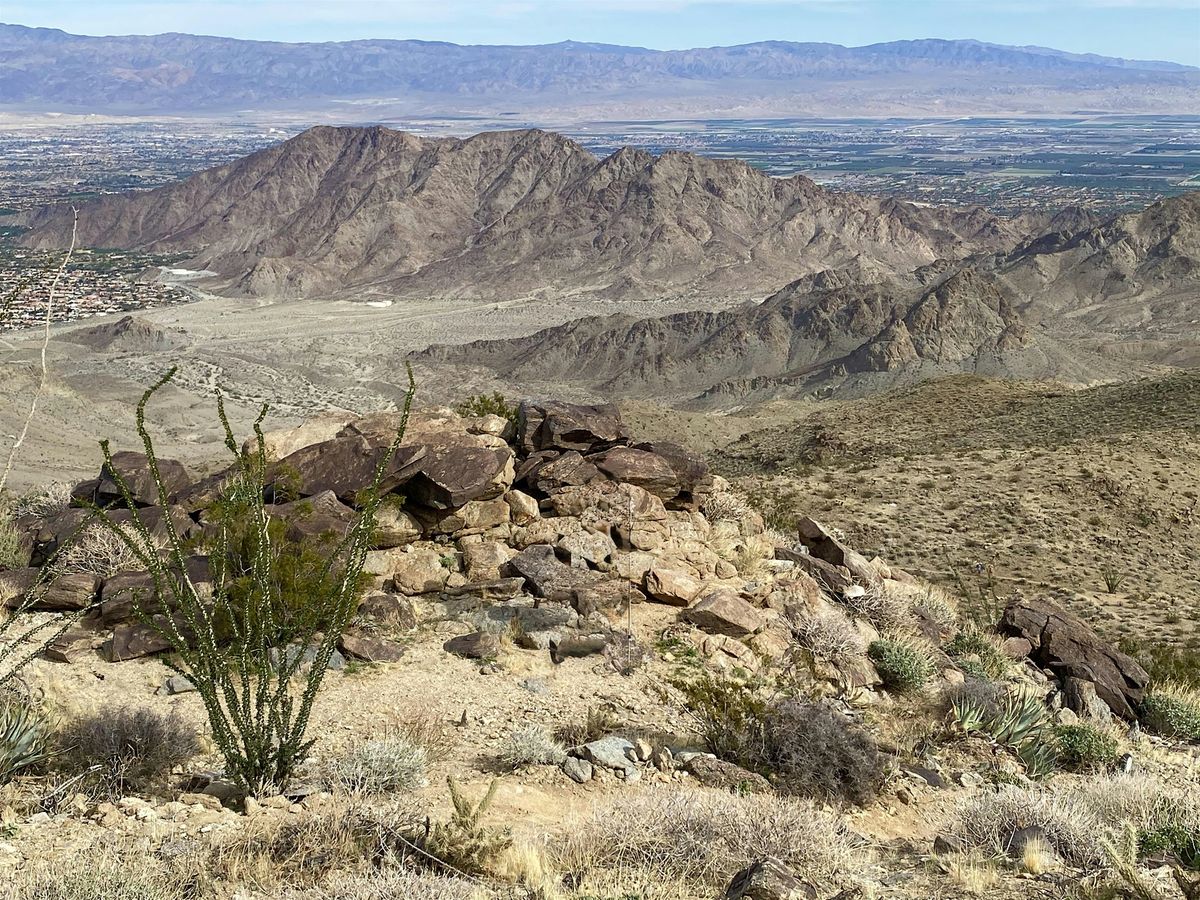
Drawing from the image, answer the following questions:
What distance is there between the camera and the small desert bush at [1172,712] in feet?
36.5

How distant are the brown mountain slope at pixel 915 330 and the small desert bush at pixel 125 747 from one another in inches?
2160

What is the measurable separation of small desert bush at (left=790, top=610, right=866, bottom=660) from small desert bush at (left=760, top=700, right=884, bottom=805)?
2.47 meters

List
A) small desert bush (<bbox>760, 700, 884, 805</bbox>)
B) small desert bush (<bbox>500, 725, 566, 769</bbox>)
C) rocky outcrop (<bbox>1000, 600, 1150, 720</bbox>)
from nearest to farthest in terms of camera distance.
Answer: small desert bush (<bbox>500, 725, 566, 769</bbox>) → small desert bush (<bbox>760, 700, 884, 805</bbox>) → rocky outcrop (<bbox>1000, 600, 1150, 720</bbox>)

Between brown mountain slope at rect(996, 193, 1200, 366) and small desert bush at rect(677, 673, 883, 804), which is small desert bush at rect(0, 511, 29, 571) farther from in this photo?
brown mountain slope at rect(996, 193, 1200, 366)

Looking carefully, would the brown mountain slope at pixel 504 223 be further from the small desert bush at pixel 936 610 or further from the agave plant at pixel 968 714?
the agave plant at pixel 968 714

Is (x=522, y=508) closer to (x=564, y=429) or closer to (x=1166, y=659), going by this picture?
(x=564, y=429)

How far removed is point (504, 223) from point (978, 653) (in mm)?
118084

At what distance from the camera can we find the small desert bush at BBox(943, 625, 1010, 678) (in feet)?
39.5

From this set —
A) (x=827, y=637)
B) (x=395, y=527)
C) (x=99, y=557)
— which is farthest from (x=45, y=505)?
(x=827, y=637)

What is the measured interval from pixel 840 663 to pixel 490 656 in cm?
369

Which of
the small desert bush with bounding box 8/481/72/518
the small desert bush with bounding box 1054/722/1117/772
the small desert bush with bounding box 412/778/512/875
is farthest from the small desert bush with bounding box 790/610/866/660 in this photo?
the small desert bush with bounding box 8/481/72/518

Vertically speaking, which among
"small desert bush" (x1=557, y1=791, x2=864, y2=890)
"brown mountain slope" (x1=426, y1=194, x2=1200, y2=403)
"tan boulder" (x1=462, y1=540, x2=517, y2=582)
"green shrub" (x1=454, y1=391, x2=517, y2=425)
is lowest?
"brown mountain slope" (x1=426, y1=194, x2=1200, y2=403)

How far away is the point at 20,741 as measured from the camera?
23.3 ft

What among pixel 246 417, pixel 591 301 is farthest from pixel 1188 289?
pixel 246 417
